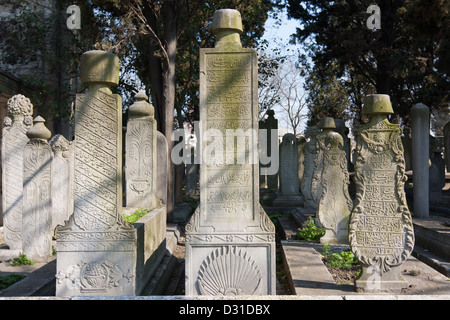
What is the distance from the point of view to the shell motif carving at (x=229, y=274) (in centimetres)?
453

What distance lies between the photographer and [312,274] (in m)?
5.00

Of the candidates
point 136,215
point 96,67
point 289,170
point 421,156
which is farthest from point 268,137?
point 96,67

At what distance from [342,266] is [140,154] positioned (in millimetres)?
4107

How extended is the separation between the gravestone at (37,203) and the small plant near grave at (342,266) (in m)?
4.33

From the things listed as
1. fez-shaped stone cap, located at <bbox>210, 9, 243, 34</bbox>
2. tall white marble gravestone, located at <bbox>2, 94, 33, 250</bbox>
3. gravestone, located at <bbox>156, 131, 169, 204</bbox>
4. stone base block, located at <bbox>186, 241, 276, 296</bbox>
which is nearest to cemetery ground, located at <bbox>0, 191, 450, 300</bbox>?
stone base block, located at <bbox>186, 241, 276, 296</bbox>

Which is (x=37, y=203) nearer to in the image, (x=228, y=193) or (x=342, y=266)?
(x=228, y=193)

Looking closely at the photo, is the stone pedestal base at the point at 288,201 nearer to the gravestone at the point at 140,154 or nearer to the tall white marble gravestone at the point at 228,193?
the gravestone at the point at 140,154

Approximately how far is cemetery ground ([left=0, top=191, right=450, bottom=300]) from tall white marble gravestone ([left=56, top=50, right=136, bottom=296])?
0.49 metres

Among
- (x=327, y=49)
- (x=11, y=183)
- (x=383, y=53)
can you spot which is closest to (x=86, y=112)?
(x=11, y=183)

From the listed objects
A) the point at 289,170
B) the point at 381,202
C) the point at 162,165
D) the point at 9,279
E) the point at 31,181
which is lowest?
the point at 9,279

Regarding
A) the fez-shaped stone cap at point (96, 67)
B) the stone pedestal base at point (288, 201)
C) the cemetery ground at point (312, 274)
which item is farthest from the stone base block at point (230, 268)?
the stone pedestal base at point (288, 201)

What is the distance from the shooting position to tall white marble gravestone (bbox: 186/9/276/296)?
14.9 ft

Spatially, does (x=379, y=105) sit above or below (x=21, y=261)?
above

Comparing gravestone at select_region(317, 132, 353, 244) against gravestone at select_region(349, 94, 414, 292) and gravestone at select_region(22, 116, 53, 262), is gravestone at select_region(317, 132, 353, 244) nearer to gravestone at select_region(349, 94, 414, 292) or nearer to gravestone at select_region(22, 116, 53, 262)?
gravestone at select_region(349, 94, 414, 292)
